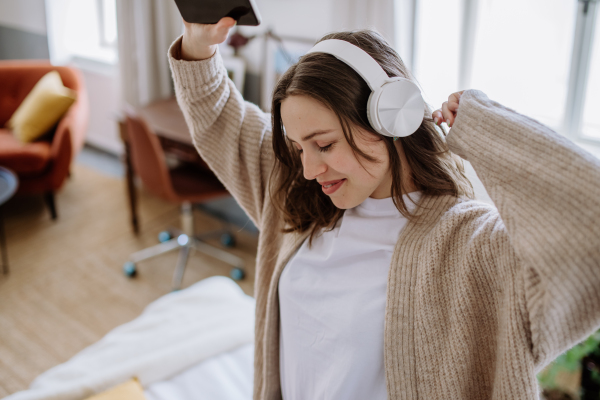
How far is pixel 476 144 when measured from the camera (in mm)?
795

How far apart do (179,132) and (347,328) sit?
6.73ft

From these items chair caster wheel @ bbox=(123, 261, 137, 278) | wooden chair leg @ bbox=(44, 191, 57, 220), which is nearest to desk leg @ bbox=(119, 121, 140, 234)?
chair caster wheel @ bbox=(123, 261, 137, 278)

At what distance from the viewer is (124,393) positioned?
1.30 metres

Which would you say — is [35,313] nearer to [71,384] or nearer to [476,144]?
[71,384]

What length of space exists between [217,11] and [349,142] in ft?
1.04

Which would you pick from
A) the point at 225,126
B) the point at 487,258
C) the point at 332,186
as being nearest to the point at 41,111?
the point at 225,126

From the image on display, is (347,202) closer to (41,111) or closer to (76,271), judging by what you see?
(76,271)

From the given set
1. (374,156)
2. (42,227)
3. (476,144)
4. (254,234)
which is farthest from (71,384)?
(42,227)

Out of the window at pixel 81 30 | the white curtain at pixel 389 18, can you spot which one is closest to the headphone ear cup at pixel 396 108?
the white curtain at pixel 389 18

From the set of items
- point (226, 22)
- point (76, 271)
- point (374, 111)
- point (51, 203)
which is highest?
point (226, 22)

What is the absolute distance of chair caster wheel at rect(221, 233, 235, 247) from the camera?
314 cm

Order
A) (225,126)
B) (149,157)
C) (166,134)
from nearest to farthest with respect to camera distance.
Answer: (225,126) < (149,157) < (166,134)

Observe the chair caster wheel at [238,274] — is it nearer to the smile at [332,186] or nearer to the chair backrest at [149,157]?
the chair backrest at [149,157]

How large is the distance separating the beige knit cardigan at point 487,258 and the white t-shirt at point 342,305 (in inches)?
1.6
